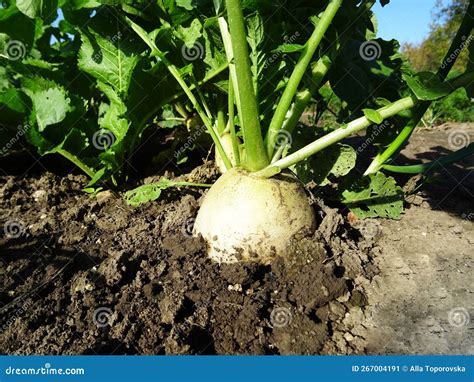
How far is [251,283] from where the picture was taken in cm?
176

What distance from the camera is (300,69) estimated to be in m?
1.81

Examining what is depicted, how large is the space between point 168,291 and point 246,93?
33.9 inches

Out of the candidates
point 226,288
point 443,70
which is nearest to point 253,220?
point 226,288

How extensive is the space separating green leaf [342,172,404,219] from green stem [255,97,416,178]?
0.45 meters

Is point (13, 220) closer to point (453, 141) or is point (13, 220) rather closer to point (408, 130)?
point (408, 130)

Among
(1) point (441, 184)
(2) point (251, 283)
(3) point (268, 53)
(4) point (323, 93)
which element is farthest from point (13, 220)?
(1) point (441, 184)

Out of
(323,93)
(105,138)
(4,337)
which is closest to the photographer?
(4,337)

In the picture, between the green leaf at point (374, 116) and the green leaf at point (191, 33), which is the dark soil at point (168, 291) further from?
the green leaf at point (191, 33)

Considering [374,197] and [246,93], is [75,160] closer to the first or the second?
[246,93]

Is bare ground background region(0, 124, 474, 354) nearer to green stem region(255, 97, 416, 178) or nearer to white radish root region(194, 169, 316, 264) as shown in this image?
white radish root region(194, 169, 316, 264)

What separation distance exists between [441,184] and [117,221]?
2.05 m

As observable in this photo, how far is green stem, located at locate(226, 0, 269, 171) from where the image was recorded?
1.55 metres

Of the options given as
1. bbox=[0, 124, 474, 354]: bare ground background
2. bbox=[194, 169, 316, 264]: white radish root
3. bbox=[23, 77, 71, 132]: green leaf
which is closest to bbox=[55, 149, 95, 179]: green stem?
bbox=[23, 77, 71, 132]: green leaf

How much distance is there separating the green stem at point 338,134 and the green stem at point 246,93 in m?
0.06
